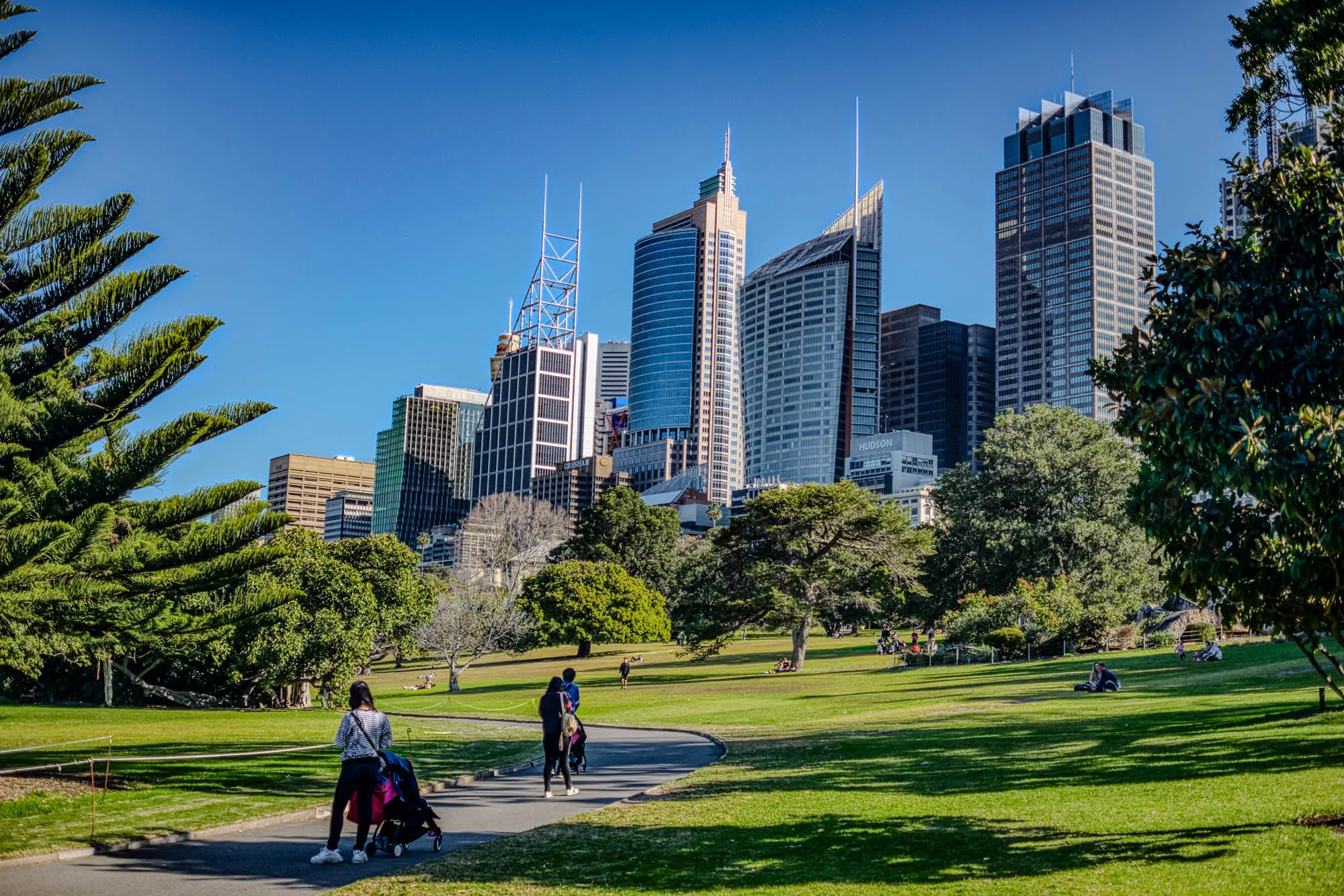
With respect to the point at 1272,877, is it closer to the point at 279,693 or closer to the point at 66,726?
the point at 66,726

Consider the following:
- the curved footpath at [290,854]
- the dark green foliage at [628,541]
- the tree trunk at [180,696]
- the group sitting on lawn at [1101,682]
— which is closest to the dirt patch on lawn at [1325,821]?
the curved footpath at [290,854]

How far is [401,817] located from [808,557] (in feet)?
129

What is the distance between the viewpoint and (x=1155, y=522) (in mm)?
10203

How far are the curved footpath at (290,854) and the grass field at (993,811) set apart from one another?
2.21 feet

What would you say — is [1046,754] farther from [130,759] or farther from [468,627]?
[468,627]

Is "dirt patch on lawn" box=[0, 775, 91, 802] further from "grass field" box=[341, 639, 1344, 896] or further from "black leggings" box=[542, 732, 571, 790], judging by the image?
"grass field" box=[341, 639, 1344, 896]

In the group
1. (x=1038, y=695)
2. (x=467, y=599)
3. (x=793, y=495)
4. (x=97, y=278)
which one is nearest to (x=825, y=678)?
(x=793, y=495)

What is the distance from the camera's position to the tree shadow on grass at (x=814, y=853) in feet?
30.7

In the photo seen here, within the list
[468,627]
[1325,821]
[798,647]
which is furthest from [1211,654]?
[468,627]

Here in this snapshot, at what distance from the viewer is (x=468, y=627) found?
5644 cm

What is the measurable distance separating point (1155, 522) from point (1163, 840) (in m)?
2.68

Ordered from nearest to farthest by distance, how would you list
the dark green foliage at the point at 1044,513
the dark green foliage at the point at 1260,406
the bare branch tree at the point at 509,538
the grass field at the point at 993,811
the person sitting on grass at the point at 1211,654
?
the dark green foliage at the point at 1260,406 < the grass field at the point at 993,811 < the person sitting on grass at the point at 1211,654 < the dark green foliage at the point at 1044,513 < the bare branch tree at the point at 509,538

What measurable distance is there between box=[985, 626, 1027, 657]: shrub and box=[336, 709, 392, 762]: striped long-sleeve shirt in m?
A: 37.3

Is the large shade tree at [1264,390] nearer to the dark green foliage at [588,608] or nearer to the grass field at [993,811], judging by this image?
the grass field at [993,811]
